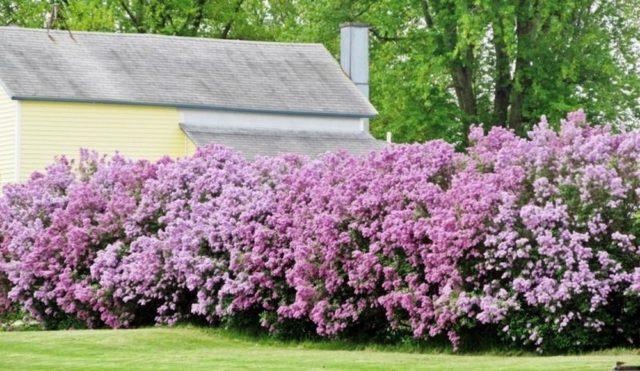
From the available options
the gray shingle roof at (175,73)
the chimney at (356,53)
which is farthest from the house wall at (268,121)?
the chimney at (356,53)

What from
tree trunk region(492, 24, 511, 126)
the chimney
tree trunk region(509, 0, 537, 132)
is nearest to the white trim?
the chimney

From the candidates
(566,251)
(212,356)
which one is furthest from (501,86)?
(212,356)

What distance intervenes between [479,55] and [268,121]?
1032 centimetres

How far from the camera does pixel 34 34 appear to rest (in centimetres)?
4472

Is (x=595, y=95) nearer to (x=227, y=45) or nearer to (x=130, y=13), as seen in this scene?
(x=227, y=45)

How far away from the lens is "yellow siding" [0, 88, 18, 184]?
42.9 m

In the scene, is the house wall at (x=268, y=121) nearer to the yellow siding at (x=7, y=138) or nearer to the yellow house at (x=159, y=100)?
the yellow house at (x=159, y=100)

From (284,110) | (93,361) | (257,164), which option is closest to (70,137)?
(284,110)

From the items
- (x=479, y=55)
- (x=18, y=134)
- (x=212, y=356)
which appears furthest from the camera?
(x=479, y=55)

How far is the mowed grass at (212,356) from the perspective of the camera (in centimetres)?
1723

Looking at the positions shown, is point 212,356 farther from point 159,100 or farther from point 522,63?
point 522,63

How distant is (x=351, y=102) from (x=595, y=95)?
32.8ft

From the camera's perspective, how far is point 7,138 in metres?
43.4

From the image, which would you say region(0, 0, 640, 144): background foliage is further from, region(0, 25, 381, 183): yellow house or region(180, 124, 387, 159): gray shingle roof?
region(180, 124, 387, 159): gray shingle roof
